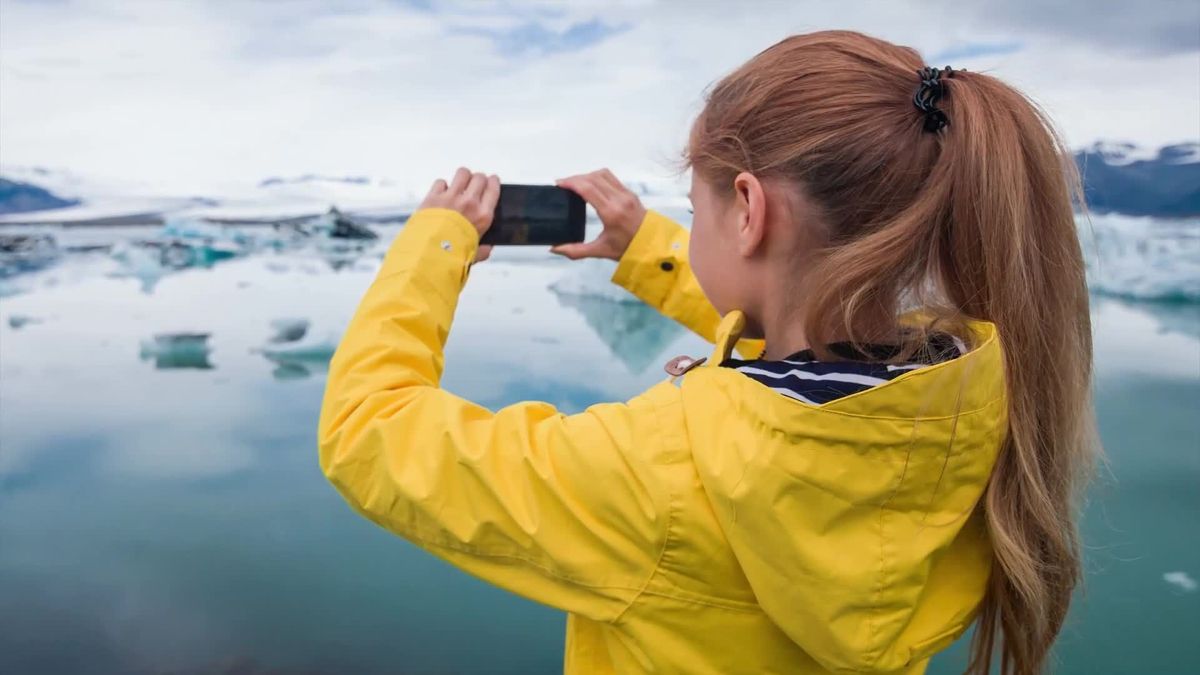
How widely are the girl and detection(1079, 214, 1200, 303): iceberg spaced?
1.47 metres

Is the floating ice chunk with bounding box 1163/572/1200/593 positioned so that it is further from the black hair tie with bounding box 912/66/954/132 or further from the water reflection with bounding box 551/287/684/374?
the black hair tie with bounding box 912/66/954/132

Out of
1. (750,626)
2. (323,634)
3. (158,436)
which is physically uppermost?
(750,626)

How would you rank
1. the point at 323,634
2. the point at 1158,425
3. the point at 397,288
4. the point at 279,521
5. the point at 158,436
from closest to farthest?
the point at 397,288 → the point at 323,634 → the point at 279,521 → the point at 158,436 → the point at 1158,425

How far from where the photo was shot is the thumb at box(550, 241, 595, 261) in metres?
0.77

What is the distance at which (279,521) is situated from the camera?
1248 millimetres

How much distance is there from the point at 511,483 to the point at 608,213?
0.36m

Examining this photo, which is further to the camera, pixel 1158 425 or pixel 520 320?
pixel 520 320

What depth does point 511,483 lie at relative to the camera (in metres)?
0.51

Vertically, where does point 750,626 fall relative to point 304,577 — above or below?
above

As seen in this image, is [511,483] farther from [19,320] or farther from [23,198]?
[23,198]

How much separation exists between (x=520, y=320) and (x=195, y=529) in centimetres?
79

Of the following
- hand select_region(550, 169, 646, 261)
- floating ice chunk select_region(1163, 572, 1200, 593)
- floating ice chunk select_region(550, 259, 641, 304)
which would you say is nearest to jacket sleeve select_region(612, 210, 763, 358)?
hand select_region(550, 169, 646, 261)

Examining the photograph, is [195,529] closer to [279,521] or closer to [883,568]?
[279,521]

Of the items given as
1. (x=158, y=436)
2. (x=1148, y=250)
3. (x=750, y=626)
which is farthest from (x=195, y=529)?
(x=1148, y=250)
